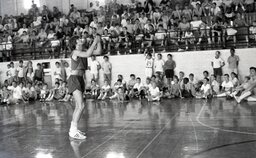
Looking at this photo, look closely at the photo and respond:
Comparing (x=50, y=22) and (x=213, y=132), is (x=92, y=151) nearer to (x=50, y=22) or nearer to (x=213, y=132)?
(x=213, y=132)

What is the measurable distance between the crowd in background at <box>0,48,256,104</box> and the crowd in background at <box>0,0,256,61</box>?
96 cm

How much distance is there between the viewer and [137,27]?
17.7 meters

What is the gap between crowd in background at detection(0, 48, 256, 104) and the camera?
47.0 feet

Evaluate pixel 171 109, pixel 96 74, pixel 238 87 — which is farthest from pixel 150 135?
pixel 96 74

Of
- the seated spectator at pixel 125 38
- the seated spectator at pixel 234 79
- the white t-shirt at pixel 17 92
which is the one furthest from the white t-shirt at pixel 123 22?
the seated spectator at pixel 234 79

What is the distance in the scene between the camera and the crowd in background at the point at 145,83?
47.0ft

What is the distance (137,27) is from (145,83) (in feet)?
9.95

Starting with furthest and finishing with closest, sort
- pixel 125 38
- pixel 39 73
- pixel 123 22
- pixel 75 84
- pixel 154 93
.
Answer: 1. pixel 123 22
2. pixel 39 73
3. pixel 125 38
4. pixel 154 93
5. pixel 75 84

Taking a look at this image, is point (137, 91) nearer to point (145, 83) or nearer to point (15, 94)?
point (145, 83)

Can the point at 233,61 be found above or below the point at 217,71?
above

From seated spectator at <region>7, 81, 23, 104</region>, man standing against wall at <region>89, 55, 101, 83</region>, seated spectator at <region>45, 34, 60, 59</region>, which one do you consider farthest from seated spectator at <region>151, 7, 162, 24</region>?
seated spectator at <region>7, 81, 23, 104</region>

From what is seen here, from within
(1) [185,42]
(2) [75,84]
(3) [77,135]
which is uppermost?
(1) [185,42]

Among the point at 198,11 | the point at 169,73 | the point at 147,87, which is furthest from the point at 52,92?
the point at 198,11

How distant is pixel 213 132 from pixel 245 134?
67 cm
